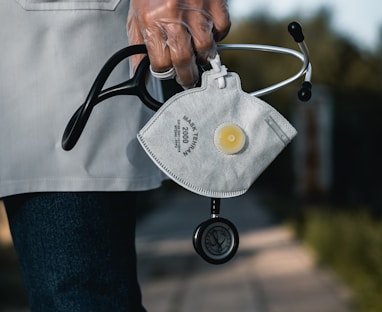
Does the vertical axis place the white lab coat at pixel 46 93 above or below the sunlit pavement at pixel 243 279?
above

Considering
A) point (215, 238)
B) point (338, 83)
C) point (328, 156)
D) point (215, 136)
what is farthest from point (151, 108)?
point (338, 83)

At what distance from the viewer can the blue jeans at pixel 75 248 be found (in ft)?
4.86

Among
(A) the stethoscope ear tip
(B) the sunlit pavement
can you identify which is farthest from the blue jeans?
(B) the sunlit pavement

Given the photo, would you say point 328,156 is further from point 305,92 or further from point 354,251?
point 305,92

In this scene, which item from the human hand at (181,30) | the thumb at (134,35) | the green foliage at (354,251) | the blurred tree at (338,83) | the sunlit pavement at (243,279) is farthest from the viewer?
the blurred tree at (338,83)

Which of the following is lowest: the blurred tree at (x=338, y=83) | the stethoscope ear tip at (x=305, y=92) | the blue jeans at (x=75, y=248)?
the blurred tree at (x=338, y=83)

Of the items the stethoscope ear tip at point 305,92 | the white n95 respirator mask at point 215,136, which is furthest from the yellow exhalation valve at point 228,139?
the stethoscope ear tip at point 305,92

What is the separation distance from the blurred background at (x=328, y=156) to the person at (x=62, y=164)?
4.01 m

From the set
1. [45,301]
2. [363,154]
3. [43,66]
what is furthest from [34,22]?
[363,154]

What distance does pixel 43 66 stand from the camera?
59.3 inches

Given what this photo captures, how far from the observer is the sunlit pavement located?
19.9 feet

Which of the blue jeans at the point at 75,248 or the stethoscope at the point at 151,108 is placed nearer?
the stethoscope at the point at 151,108

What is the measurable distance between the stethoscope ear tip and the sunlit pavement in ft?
14.7

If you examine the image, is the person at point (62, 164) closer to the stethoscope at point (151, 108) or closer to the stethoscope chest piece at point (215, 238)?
the stethoscope at point (151, 108)
